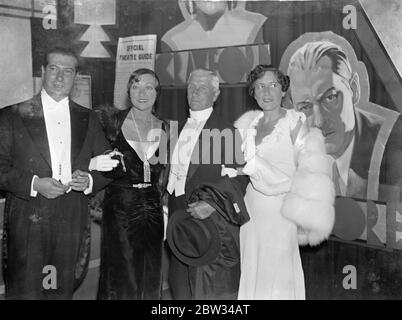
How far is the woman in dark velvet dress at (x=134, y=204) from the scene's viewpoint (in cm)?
273

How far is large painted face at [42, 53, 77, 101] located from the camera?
274cm

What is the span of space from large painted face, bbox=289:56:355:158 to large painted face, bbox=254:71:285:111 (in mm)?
223

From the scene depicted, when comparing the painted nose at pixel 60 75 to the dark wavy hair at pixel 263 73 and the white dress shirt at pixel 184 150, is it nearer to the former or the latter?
the white dress shirt at pixel 184 150

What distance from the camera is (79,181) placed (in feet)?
8.96

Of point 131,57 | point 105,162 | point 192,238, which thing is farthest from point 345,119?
point 105,162

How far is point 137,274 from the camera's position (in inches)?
109

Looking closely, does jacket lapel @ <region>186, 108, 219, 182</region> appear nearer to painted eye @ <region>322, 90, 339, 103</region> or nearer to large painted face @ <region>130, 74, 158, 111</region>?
large painted face @ <region>130, 74, 158, 111</region>

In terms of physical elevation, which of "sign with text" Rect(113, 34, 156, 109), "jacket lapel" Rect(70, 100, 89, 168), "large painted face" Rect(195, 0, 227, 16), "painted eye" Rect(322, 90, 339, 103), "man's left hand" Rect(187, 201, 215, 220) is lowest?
"man's left hand" Rect(187, 201, 215, 220)

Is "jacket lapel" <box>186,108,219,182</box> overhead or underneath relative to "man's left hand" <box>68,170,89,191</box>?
overhead

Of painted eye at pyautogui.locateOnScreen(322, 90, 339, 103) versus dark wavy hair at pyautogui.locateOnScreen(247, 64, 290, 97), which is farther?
painted eye at pyautogui.locateOnScreen(322, 90, 339, 103)

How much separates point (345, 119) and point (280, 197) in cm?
66

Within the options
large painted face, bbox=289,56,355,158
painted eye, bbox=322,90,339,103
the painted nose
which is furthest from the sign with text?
painted eye, bbox=322,90,339,103
